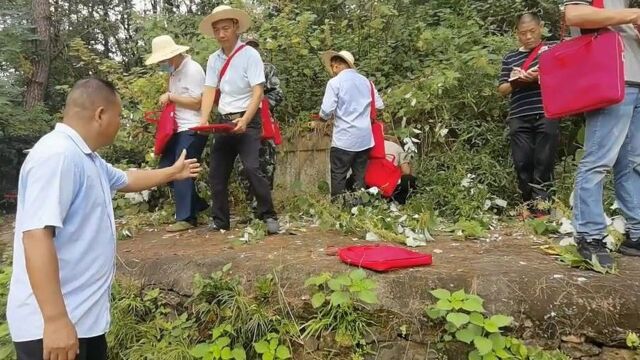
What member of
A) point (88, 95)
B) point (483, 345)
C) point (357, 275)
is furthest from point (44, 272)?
point (483, 345)

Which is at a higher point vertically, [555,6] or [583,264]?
[555,6]

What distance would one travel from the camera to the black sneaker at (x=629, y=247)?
3344mm

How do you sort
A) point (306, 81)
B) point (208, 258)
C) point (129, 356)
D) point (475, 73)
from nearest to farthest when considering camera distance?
point (129, 356) < point (208, 258) < point (475, 73) < point (306, 81)

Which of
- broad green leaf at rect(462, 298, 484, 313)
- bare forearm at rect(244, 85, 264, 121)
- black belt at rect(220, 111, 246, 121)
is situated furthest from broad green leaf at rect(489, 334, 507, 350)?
black belt at rect(220, 111, 246, 121)

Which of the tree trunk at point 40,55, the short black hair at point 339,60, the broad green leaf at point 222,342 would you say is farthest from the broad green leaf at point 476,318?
the tree trunk at point 40,55

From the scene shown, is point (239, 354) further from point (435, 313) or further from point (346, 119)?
point (346, 119)

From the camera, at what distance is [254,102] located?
434 centimetres

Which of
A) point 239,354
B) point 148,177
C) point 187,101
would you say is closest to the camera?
point 148,177

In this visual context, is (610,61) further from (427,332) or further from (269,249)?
(269,249)

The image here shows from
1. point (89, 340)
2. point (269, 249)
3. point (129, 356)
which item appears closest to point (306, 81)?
point (269, 249)

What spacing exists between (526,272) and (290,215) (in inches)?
109

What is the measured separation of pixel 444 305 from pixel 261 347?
1.01m

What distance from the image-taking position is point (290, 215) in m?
5.44

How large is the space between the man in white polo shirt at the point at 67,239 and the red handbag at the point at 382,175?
3586 millimetres
